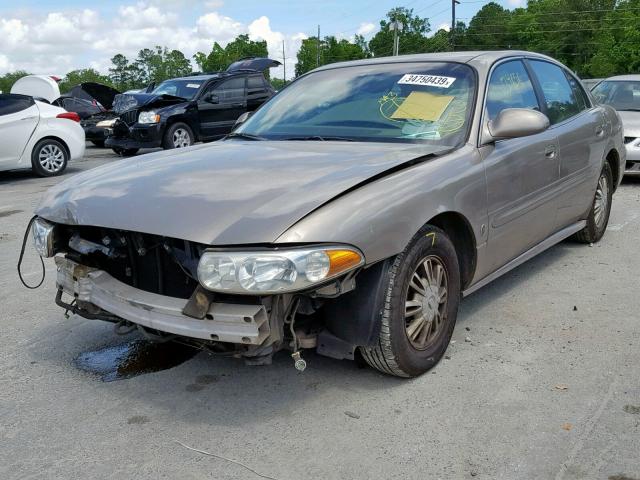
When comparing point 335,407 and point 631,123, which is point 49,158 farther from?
point 335,407

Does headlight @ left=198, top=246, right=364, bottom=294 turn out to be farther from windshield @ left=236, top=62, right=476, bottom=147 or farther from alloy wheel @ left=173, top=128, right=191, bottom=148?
alloy wheel @ left=173, top=128, right=191, bottom=148

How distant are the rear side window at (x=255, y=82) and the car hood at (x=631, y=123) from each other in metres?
8.16

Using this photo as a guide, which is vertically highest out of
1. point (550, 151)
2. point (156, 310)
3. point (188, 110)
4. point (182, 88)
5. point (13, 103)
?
point (182, 88)

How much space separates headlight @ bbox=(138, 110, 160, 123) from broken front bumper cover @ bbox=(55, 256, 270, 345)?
34.4 ft

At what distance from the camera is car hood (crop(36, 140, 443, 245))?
2.60 m

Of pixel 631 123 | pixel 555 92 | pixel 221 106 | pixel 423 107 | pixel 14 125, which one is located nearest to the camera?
pixel 423 107

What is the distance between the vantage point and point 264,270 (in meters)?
2.46

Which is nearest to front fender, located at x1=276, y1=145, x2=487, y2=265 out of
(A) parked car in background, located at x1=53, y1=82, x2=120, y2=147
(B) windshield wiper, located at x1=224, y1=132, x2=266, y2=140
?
(B) windshield wiper, located at x1=224, y1=132, x2=266, y2=140

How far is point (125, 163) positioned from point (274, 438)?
6.01ft

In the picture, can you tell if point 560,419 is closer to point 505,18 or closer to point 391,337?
point 391,337

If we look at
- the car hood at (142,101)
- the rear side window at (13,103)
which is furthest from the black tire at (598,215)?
the car hood at (142,101)

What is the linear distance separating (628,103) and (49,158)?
9.63m

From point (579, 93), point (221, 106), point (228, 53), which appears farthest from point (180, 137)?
point (228, 53)

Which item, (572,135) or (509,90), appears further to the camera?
(572,135)
